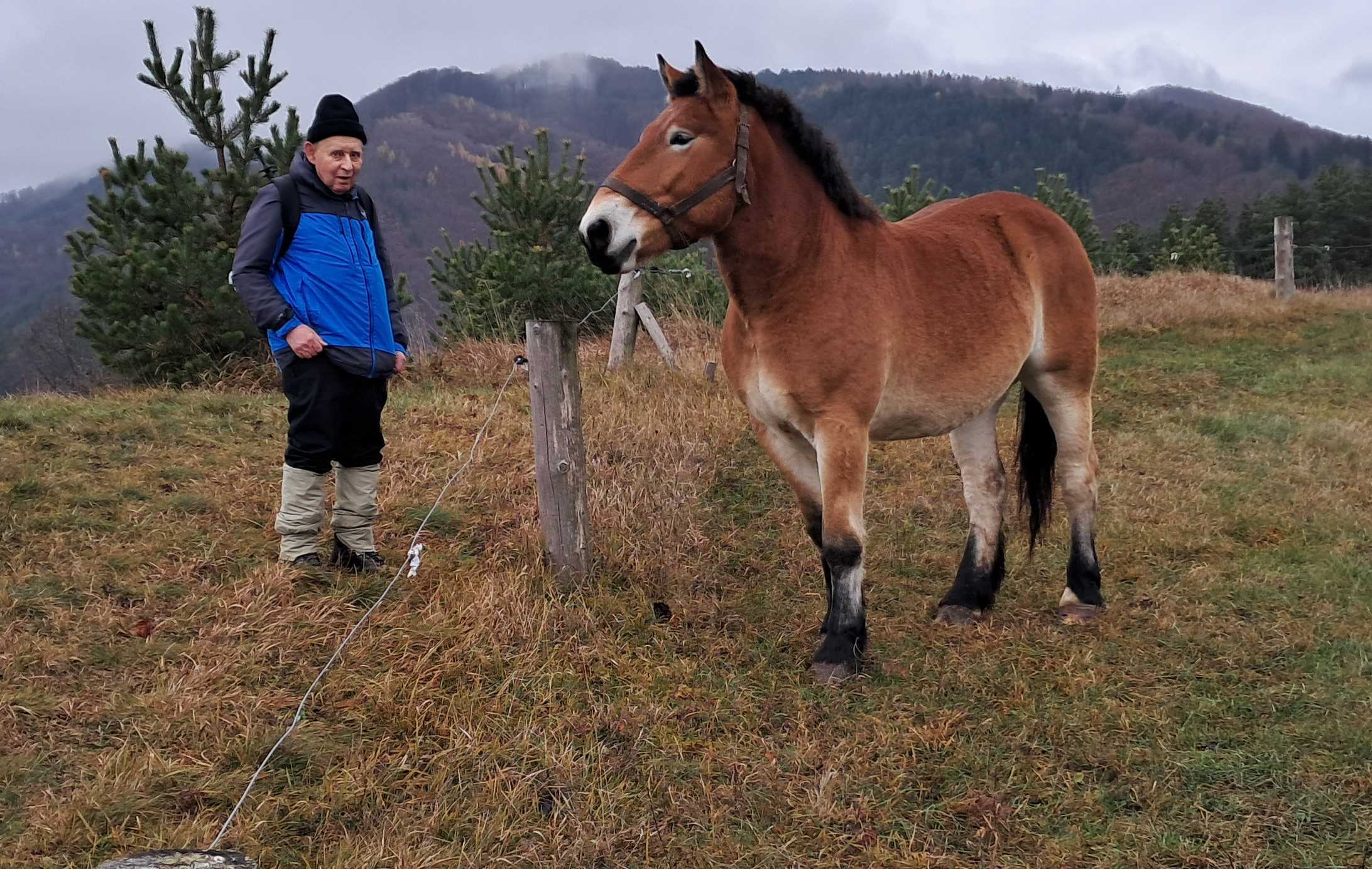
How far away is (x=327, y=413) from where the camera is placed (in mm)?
3441

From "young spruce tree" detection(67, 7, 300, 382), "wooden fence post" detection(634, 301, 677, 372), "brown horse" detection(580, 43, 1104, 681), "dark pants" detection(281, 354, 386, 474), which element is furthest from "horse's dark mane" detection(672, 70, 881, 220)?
"young spruce tree" detection(67, 7, 300, 382)

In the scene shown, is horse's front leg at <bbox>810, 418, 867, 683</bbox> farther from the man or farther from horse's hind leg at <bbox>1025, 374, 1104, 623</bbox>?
the man

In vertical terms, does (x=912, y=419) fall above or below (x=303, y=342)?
below

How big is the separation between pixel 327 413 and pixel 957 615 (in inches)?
115

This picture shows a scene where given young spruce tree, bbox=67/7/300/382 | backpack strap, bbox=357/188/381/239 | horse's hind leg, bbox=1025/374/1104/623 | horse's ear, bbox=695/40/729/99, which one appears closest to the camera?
horse's ear, bbox=695/40/729/99

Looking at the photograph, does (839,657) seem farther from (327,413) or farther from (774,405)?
(327,413)

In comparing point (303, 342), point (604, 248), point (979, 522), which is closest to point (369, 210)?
point (303, 342)

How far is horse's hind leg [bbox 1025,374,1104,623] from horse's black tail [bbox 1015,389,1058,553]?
0.32ft

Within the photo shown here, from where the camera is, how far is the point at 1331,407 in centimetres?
774

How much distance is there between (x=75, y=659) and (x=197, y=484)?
196cm

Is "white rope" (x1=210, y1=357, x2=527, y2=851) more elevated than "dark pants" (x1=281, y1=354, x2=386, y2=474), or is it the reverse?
"dark pants" (x1=281, y1=354, x2=386, y2=474)

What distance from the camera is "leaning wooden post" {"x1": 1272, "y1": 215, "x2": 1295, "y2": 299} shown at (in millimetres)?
13031

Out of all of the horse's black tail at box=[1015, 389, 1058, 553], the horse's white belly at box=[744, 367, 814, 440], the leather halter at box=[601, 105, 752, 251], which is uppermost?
the leather halter at box=[601, 105, 752, 251]

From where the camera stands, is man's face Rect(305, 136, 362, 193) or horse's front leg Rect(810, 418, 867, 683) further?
man's face Rect(305, 136, 362, 193)
